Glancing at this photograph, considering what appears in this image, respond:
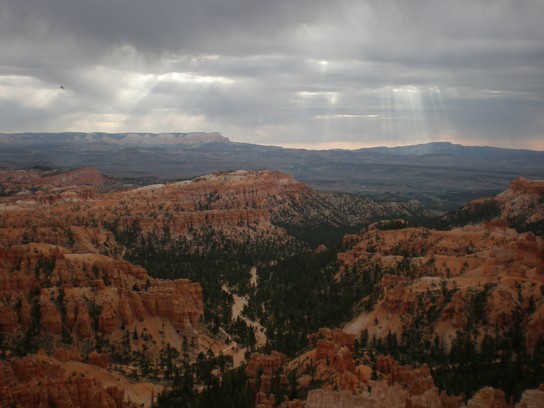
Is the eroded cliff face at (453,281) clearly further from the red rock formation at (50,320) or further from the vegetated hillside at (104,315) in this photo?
the red rock formation at (50,320)

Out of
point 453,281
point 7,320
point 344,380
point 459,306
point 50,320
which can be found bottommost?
point 50,320

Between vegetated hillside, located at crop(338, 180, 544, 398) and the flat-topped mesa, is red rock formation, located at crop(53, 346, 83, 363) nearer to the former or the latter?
vegetated hillside, located at crop(338, 180, 544, 398)

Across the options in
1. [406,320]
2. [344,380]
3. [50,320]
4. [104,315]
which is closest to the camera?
[344,380]

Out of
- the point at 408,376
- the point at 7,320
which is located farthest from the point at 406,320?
the point at 7,320

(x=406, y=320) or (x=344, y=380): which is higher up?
(x=344, y=380)

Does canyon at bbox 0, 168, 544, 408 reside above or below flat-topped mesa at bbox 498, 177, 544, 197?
Answer: below

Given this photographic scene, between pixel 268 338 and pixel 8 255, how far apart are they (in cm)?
3572

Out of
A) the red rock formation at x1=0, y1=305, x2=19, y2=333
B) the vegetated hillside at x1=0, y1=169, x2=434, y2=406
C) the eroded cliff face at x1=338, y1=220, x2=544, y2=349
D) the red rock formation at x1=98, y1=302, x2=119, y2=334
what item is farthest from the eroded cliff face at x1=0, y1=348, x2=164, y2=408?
the eroded cliff face at x1=338, y1=220, x2=544, y2=349

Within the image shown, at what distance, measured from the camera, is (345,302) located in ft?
325

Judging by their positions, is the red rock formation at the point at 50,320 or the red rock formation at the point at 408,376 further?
the red rock formation at the point at 50,320

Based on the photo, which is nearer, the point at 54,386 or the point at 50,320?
the point at 54,386

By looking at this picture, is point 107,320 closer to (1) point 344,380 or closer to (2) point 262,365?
(2) point 262,365

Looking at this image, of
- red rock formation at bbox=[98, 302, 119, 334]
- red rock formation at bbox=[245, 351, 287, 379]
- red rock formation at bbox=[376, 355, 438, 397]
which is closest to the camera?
red rock formation at bbox=[376, 355, 438, 397]

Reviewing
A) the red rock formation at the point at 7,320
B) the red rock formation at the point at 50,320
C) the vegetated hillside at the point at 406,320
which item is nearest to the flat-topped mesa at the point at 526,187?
the vegetated hillside at the point at 406,320
